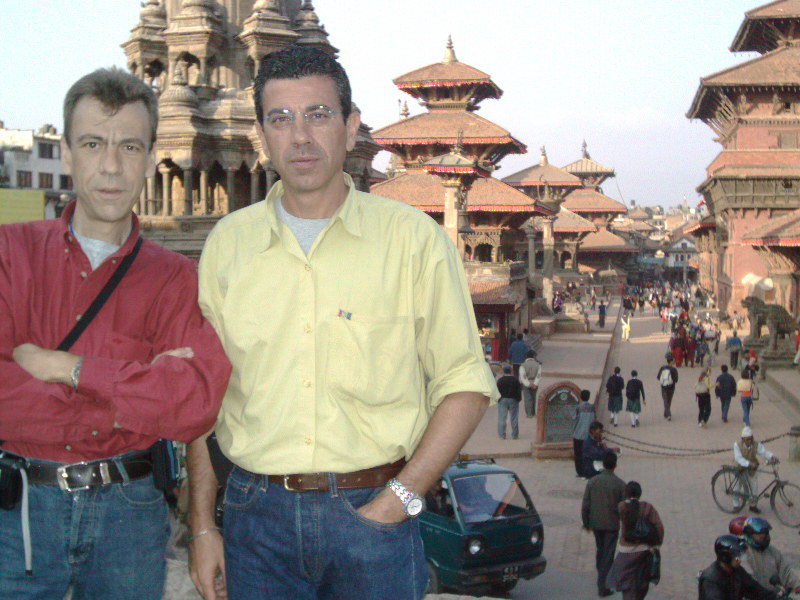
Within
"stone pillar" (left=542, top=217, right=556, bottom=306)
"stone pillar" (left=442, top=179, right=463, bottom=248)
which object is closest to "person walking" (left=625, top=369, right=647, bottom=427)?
"stone pillar" (left=442, top=179, right=463, bottom=248)

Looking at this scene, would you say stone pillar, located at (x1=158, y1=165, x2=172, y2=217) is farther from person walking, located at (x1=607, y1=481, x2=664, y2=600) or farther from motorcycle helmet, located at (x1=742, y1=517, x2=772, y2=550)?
motorcycle helmet, located at (x1=742, y1=517, x2=772, y2=550)

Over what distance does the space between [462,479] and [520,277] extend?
73.7 feet

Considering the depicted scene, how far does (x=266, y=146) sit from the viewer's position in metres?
3.04

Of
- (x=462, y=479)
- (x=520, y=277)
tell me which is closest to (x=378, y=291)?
(x=462, y=479)

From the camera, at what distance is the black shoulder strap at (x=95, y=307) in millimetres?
2793

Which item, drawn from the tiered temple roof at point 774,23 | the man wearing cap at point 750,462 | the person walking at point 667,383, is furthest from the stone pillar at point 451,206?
the tiered temple roof at point 774,23

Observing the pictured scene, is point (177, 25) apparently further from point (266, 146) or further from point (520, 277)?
point (266, 146)

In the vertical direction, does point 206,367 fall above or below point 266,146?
below

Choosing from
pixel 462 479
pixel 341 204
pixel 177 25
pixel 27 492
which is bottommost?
pixel 462 479

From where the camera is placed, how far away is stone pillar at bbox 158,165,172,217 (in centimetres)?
2712

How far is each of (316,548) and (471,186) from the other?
32.5 meters

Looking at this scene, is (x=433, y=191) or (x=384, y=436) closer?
(x=384, y=436)

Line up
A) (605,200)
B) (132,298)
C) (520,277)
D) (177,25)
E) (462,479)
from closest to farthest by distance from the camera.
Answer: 1. (132,298)
2. (462,479)
3. (177,25)
4. (520,277)
5. (605,200)

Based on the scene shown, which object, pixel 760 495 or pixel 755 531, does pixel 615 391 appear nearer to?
pixel 760 495
